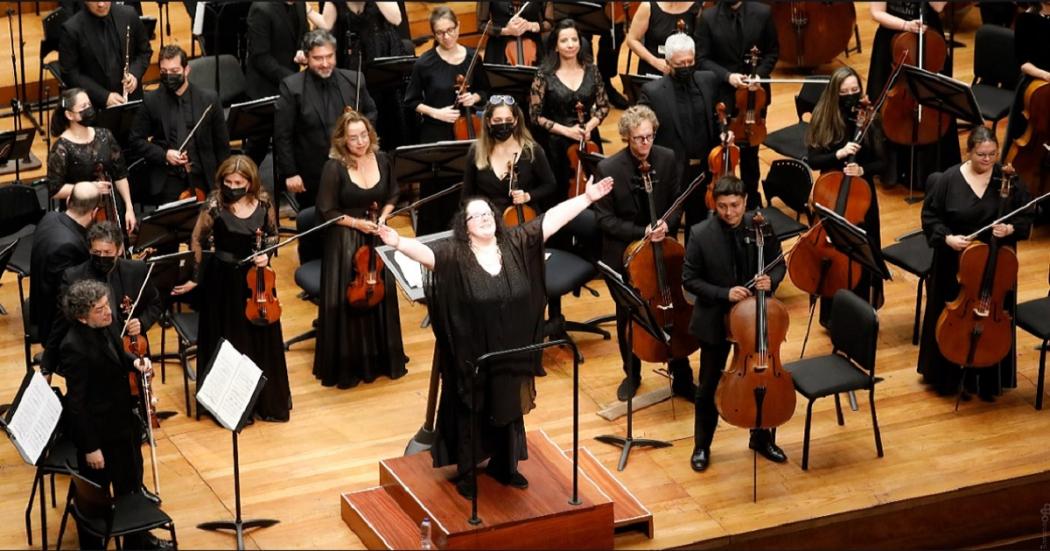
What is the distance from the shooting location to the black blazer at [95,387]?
6641mm

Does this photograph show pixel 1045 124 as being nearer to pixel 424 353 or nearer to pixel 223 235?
pixel 424 353

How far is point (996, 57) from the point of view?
9391 millimetres

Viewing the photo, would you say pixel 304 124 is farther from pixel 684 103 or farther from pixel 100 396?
pixel 100 396

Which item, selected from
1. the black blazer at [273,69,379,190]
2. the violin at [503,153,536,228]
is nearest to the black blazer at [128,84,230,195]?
the black blazer at [273,69,379,190]

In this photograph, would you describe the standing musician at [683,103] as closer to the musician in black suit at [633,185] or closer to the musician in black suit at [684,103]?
the musician in black suit at [684,103]

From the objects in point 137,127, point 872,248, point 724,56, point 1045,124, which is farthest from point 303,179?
point 1045,124

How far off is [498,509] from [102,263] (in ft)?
5.80

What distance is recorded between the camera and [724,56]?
346 inches

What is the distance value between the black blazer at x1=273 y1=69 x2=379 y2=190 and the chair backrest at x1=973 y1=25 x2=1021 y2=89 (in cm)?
316

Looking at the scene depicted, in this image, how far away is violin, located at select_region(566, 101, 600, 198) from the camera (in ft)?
26.6

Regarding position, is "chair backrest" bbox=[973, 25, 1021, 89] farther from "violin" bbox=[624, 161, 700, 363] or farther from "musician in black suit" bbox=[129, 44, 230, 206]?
"musician in black suit" bbox=[129, 44, 230, 206]

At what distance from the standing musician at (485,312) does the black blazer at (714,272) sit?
550 millimetres

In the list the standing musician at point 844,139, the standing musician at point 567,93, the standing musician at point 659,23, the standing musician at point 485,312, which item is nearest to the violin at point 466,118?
the standing musician at point 567,93

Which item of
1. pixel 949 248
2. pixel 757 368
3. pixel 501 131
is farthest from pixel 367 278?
pixel 949 248
